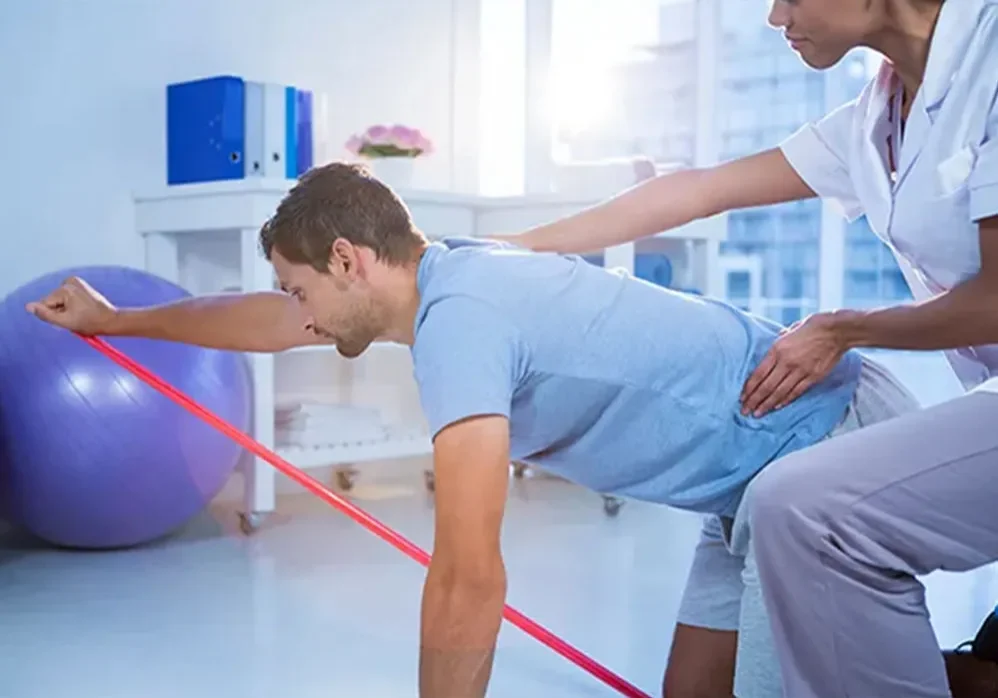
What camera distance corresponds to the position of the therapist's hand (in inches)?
51.8

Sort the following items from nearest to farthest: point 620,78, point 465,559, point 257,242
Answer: point 465,559 < point 257,242 < point 620,78

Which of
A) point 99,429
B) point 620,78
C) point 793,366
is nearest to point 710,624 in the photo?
point 793,366

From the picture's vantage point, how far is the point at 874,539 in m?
1.17

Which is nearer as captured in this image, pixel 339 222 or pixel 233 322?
pixel 339 222

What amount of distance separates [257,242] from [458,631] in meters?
1.87

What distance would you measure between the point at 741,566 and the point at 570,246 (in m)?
0.47

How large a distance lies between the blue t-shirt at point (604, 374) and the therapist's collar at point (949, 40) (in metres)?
Answer: 0.33

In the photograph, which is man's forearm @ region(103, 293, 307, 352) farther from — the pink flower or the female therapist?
the pink flower

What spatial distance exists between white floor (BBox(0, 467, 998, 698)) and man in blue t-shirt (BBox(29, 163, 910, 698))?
58 centimetres

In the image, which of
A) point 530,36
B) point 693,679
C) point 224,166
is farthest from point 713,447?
point 530,36

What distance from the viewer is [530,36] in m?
3.99

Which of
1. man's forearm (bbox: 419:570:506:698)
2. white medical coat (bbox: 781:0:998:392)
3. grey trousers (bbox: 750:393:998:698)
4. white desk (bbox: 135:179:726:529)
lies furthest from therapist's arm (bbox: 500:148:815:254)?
white desk (bbox: 135:179:726:529)

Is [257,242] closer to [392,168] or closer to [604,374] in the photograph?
[392,168]

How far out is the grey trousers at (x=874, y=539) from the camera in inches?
45.4
